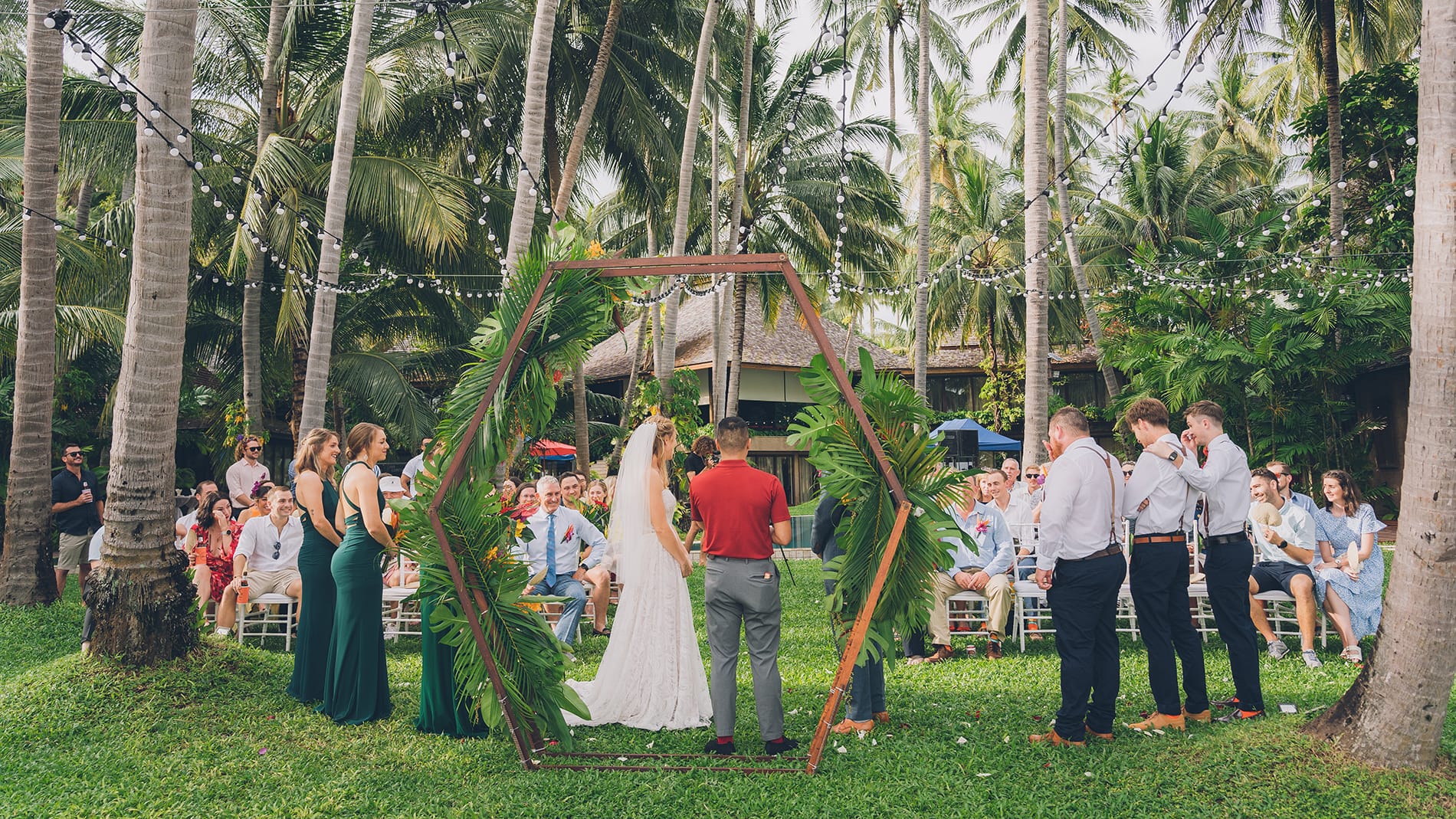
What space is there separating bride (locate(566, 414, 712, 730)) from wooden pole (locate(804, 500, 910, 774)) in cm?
134

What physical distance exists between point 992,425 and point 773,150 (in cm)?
1289

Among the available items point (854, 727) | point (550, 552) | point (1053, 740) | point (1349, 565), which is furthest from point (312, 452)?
point (1349, 565)

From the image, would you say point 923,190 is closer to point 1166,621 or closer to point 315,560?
point 1166,621

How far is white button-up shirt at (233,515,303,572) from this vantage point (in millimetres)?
8805

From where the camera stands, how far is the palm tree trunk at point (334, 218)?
36.6 ft

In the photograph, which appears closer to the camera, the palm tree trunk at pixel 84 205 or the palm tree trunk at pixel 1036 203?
the palm tree trunk at pixel 1036 203

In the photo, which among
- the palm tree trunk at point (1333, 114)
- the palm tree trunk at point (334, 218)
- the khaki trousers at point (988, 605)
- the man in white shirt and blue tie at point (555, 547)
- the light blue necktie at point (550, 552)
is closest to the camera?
the khaki trousers at point (988, 605)

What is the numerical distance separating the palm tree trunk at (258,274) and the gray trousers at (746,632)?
11.7m

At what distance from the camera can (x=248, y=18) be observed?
16.1 meters

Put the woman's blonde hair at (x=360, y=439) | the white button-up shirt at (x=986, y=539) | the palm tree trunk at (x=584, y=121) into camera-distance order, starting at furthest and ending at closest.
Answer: the palm tree trunk at (x=584, y=121), the white button-up shirt at (x=986, y=539), the woman's blonde hair at (x=360, y=439)

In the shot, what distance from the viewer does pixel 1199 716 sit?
221 inches

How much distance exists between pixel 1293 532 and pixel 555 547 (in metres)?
6.38

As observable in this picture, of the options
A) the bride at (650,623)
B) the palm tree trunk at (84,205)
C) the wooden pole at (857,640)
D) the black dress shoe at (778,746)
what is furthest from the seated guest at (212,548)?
the palm tree trunk at (84,205)

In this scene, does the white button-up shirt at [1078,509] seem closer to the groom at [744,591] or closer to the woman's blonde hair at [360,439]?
the groom at [744,591]
